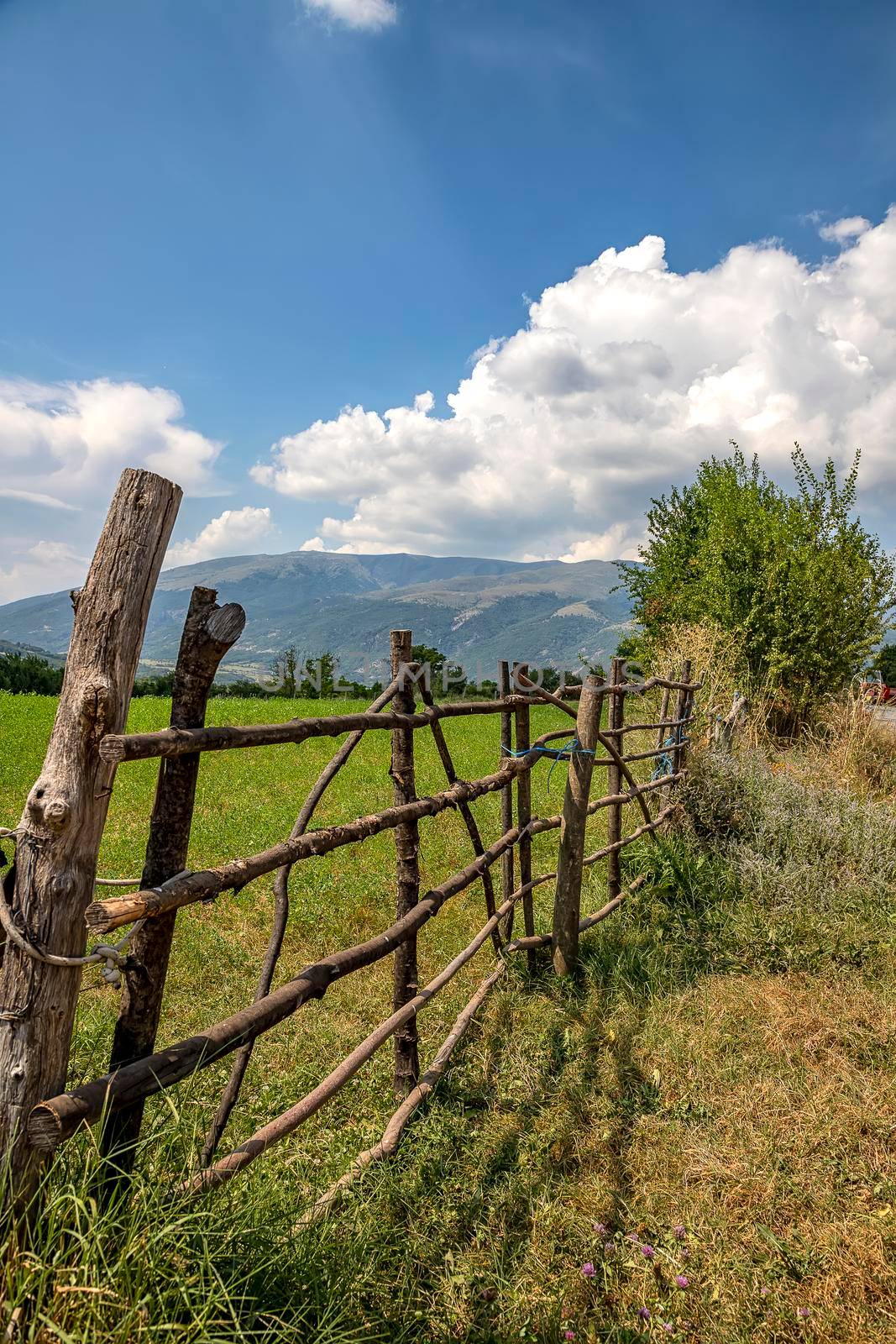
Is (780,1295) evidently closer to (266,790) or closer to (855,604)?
(266,790)

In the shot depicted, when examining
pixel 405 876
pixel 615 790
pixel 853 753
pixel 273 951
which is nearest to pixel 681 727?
pixel 615 790

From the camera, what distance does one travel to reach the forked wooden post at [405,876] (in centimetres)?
301

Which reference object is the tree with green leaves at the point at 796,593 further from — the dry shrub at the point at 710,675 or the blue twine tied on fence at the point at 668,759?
the blue twine tied on fence at the point at 668,759

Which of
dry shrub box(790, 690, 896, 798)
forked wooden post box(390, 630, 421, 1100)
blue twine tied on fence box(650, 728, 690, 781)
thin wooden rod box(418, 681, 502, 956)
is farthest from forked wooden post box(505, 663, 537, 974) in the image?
dry shrub box(790, 690, 896, 798)

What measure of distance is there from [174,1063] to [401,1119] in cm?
140

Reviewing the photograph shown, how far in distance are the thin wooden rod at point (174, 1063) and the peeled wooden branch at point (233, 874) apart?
1.10 ft

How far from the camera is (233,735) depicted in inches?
76.8

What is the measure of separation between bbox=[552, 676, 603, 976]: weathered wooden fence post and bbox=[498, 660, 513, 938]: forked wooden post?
29 centimetres

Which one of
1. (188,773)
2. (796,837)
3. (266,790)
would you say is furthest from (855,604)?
(188,773)

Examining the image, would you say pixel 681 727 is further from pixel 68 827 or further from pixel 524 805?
pixel 68 827

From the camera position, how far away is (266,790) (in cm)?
935

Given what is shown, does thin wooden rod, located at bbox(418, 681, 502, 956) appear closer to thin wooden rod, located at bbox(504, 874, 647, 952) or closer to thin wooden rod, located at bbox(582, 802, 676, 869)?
thin wooden rod, located at bbox(504, 874, 647, 952)

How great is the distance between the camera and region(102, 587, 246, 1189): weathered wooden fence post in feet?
5.96

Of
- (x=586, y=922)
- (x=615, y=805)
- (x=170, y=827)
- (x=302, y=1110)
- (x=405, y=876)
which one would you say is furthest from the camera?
(x=615, y=805)
